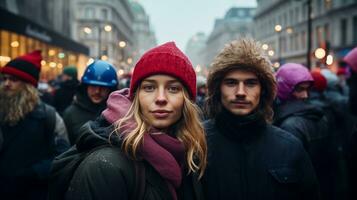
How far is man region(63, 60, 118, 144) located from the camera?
5562 mm

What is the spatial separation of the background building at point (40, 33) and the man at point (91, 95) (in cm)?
1350

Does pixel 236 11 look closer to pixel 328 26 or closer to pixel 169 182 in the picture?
pixel 328 26

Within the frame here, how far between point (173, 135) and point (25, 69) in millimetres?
2990

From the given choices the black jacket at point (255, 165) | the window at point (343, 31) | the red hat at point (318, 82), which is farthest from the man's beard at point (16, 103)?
the window at point (343, 31)

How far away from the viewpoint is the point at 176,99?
256 centimetres

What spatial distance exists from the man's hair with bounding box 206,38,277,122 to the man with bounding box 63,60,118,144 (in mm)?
2223

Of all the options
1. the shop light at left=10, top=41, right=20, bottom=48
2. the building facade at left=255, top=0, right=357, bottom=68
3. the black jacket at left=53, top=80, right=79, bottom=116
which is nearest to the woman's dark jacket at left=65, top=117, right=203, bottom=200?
the black jacket at left=53, top=80, right=79, bottom=116

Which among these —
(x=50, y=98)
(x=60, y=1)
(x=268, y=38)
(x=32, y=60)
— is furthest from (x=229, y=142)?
(x=268, y=38)

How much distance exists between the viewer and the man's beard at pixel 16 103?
4.57 metres

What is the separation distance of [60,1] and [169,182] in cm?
4013

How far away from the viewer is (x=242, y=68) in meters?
3.50

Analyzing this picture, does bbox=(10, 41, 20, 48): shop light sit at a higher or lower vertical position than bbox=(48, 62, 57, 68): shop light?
higher

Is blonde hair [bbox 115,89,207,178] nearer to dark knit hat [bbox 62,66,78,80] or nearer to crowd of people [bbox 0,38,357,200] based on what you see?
crowd of people [bbox 0,38,357,200]

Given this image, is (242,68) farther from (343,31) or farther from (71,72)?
(343,31)
